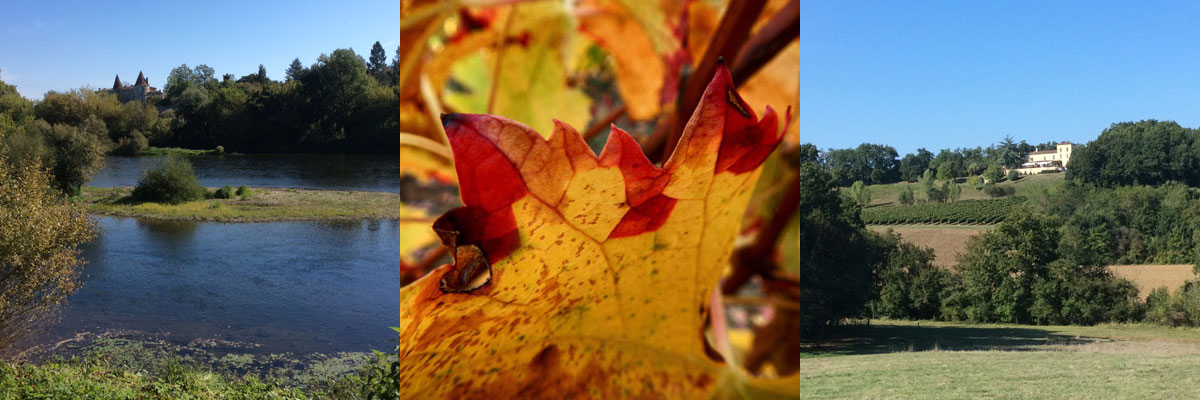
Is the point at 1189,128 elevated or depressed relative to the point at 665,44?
elevated

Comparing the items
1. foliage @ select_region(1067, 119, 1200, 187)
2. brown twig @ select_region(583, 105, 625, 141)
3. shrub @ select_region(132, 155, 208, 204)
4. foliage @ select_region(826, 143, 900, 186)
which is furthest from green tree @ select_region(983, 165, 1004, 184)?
shrub @ select_region(132, 155, 208, 204)

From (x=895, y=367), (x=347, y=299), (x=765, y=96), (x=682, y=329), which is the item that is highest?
(x=765, y=96)

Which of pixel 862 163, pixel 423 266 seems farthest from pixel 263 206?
pixel 423 266

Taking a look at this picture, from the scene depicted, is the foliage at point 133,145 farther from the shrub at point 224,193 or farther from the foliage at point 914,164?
the foliage at point 914,164

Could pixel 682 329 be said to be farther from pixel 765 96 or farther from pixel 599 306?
pixel 765 96

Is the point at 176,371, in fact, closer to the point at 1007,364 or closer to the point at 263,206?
the point at 1007,364

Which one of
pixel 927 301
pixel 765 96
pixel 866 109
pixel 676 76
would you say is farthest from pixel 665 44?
pixel 927 301

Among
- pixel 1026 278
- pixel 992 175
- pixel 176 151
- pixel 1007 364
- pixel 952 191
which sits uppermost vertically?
pixel 176 151

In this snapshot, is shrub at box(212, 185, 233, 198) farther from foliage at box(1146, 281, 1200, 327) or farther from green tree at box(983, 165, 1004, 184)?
foliage at box(1146, 281, 1200, 327)
